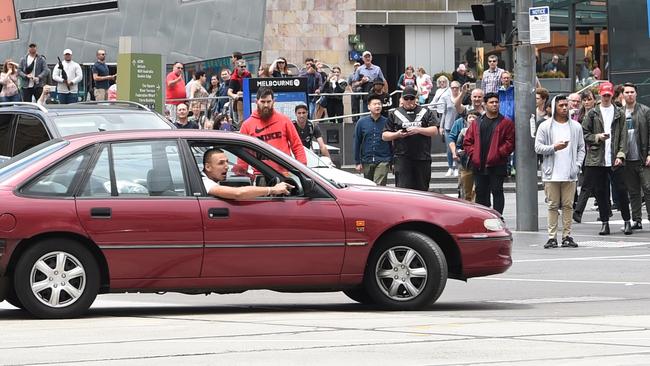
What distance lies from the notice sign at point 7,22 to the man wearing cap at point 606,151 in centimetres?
1727

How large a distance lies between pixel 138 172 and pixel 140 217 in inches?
16.0

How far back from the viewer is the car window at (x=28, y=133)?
634 inches

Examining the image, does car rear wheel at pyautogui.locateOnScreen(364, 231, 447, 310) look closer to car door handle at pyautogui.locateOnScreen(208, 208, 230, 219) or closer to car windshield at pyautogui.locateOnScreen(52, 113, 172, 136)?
car door handle at pyautogui.locateOnScreen(208, 208, 230, 219)

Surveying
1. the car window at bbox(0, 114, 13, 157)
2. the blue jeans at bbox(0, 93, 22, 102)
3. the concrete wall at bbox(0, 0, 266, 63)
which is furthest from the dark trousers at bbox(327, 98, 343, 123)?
the car window at bbox(0, 114, 13, 157)

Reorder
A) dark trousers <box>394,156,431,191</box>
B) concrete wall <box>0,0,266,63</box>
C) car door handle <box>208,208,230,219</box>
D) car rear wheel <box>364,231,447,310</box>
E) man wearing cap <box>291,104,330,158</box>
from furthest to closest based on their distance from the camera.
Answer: concrete wall <box>0,0,266,63</box>
man wearing cap <box>291,104,330,158</box>
dark trousers <box>394,156,431,191</box>
car rear wheel <box>364,231,447,310</box>
car door handle <box>208,208,230,219</box>

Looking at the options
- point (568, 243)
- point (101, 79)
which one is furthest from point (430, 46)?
point (568, 243)

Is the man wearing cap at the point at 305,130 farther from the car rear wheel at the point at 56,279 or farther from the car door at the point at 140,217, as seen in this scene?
the car rear wheel at the point at 56,279

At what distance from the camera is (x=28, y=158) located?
39.4ft

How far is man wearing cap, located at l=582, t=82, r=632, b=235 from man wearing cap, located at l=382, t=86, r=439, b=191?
259cm

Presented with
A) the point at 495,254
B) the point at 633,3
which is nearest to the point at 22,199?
the point at 495,254

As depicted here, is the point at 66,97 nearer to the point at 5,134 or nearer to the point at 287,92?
the point at 287,92

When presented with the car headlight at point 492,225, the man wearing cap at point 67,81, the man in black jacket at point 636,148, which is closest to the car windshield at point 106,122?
the car headlight at point 492,225

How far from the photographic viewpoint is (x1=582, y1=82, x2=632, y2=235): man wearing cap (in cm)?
2116

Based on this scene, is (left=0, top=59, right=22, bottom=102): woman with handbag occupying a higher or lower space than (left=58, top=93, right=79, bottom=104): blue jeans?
higher
